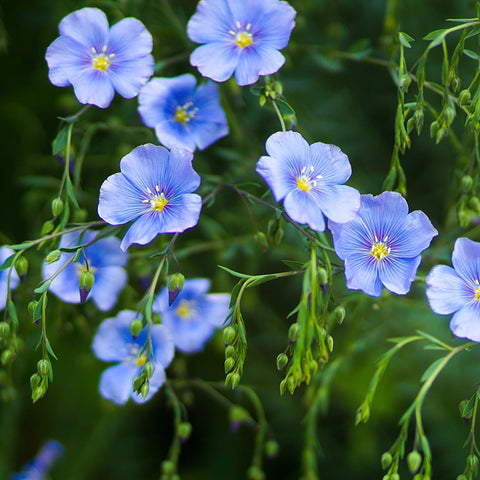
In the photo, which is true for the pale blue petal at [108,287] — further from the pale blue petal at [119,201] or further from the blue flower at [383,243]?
the blue flower at [383,243]

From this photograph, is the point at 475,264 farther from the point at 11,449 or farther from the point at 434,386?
the point at 11,449

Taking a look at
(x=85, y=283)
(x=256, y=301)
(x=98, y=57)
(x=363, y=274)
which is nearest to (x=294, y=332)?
(x=363, y=274)

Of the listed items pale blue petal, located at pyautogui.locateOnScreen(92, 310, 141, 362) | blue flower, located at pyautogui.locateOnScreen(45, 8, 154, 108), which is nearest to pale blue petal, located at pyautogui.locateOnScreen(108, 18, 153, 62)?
blue flower, located at pyautogui.locateOnScreen(45, 8, 154, 108)

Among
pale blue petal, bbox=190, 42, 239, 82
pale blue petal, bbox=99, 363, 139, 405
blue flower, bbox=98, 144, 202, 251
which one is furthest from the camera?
pale blue petal, bbox=99, 363, 139, 405

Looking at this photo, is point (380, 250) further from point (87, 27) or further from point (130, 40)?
point (87, 27)

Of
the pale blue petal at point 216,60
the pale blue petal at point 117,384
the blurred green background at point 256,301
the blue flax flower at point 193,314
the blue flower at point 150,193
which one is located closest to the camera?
the blue flower at point 150,193

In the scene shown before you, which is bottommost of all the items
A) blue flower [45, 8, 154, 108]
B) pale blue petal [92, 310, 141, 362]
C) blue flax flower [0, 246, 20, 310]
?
pale blue petal [92, 310, 141, 362]

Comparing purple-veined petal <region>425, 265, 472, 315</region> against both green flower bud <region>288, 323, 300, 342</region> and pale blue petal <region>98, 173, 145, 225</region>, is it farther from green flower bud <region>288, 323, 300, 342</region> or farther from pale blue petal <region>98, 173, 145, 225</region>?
pale blue petal <region>98, 173, 145, 225</region>

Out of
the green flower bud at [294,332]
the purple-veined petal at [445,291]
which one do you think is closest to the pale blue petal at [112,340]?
the green flower bud at [294,332]
